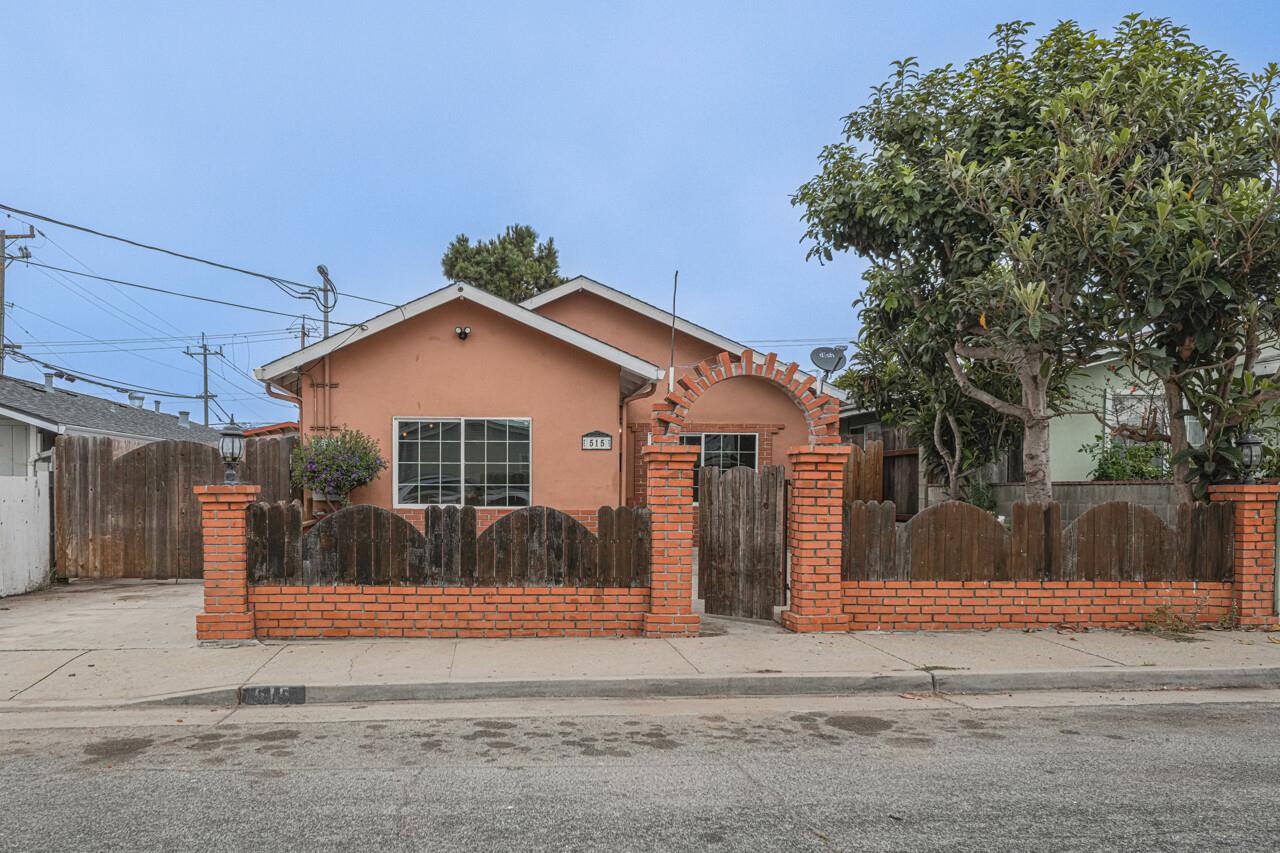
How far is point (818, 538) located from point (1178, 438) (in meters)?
4.40

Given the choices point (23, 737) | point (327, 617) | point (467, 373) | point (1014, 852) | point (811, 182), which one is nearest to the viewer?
point (1014, 852)

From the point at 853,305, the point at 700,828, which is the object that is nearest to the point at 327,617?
the point at 700,828

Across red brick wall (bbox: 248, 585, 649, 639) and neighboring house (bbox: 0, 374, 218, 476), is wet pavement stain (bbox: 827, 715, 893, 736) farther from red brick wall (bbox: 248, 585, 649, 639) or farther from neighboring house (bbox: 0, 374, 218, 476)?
neighboring house (bbox: 0, 374, 218, 476)

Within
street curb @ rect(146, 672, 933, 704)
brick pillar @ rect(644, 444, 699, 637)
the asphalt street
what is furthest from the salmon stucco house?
the asphalt street

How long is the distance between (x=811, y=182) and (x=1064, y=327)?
13.8 ft

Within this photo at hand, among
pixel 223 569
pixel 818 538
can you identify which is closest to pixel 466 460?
pixel 223 569

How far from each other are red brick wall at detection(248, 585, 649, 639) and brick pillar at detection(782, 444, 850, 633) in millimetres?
1543

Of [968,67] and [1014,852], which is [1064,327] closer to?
[968,67]

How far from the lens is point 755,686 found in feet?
22.9

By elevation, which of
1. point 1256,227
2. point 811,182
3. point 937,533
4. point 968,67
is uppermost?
point 968,67

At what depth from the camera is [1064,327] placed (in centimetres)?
960

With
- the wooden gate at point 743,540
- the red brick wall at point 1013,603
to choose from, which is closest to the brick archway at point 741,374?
the wooden gate at point 743,540

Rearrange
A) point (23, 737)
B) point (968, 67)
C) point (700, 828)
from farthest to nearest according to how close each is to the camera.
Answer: point (968, 67) → point (23, 737) → point (700, 828)

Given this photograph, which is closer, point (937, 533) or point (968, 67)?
point (937, 533)
